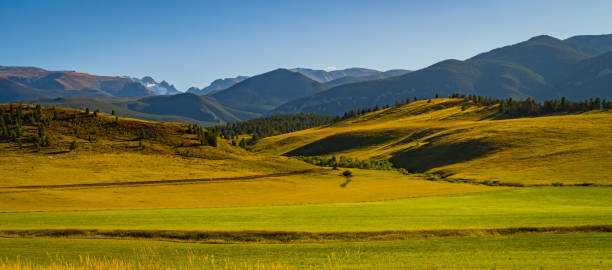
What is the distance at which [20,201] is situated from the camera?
52.4 metres

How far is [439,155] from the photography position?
136750mm

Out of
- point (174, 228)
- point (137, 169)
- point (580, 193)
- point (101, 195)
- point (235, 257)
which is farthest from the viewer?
point (137, 169)

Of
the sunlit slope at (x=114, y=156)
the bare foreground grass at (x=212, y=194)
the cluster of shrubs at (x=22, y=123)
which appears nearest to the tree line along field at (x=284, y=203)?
the bare foreground grass at (x=212, y=194)

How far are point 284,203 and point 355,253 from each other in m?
31.5

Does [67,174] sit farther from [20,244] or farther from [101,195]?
[20,244]

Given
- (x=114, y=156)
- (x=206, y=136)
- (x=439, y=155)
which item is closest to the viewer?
(x=114, y=156)

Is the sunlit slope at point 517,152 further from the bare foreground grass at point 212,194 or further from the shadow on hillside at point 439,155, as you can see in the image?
the bare foreground grass at point 212,194

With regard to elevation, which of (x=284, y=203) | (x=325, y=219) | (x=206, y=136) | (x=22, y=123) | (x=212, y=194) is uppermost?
(x=22, y=123)

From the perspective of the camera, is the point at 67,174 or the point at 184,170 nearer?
the point at 67,174

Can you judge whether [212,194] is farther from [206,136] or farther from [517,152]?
[517,152]

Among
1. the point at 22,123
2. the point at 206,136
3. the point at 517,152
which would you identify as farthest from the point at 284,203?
the point at 22,123

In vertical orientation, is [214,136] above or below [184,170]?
above

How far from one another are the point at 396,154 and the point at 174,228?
128623mm

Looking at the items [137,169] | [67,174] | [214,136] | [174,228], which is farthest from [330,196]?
[214,136]
